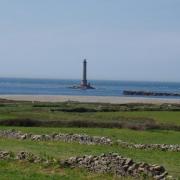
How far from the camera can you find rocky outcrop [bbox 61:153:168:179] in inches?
805

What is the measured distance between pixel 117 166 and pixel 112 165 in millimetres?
233

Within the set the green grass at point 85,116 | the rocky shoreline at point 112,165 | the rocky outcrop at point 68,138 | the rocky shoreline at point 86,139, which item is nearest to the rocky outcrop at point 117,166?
the rocky shoreline at point 112,165

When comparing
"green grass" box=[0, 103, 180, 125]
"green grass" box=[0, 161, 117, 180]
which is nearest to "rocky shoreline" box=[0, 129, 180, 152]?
"green grass" box=[0, 161, 117, 180]

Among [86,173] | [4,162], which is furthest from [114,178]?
[4,162]

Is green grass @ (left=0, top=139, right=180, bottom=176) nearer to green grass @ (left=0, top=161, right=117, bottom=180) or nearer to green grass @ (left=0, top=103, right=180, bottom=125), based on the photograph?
green grass @ (left=0, top=161, right=117, bottom=180)

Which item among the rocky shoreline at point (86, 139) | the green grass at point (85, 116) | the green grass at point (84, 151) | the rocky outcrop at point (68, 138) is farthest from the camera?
the green grass at point (85, 116)

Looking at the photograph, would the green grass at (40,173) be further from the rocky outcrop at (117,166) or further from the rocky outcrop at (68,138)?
the rocky outcrop at (68,138)

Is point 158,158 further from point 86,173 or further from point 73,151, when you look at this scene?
point 86,173

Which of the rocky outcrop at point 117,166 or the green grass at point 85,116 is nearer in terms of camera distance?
the rocky outcrop at point 117,166

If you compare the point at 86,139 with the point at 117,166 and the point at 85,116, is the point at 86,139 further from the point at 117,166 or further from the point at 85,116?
the point at 85,116

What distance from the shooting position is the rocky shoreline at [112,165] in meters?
20.5

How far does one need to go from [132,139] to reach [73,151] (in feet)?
32.0

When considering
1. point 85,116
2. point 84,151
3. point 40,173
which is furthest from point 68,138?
point 85,116

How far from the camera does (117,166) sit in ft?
70.1
